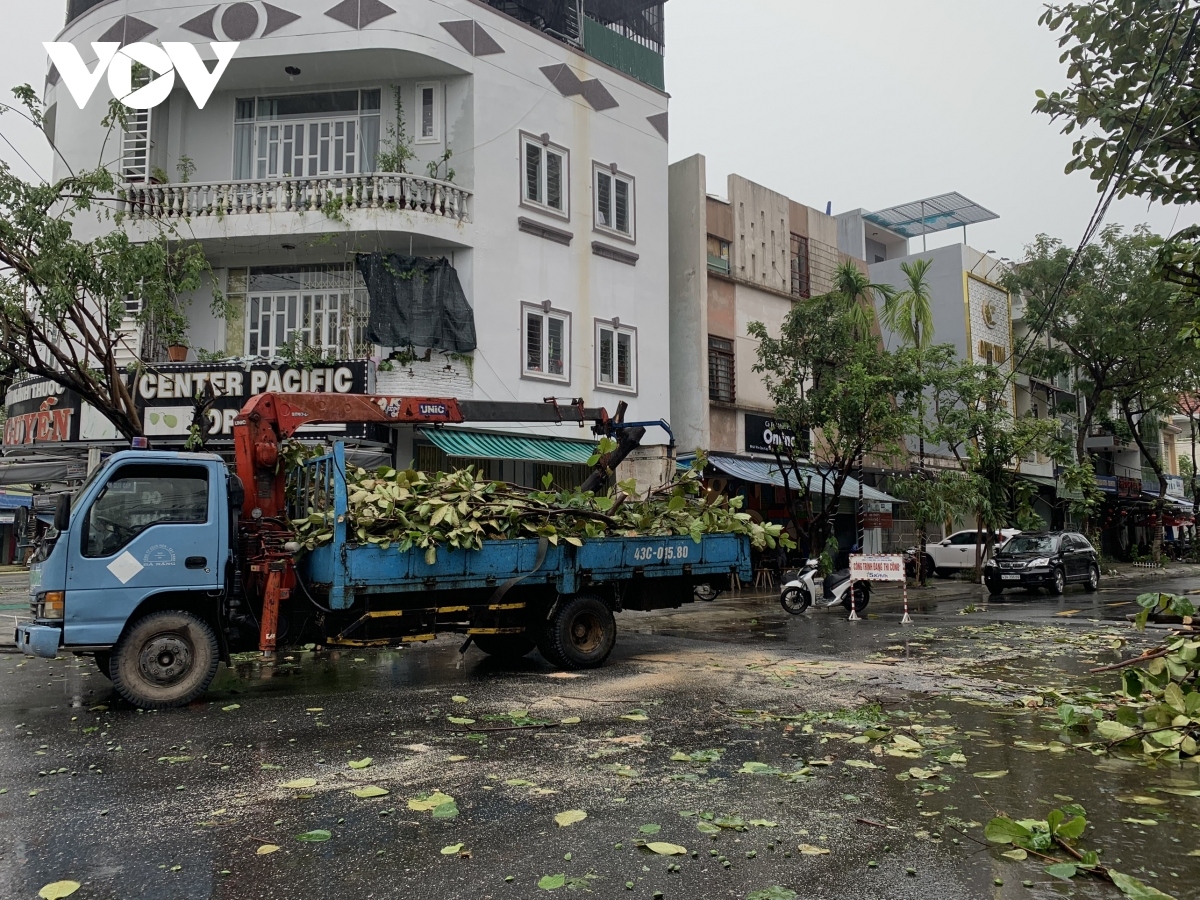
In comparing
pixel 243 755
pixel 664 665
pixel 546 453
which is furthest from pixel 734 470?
pixel 243 755

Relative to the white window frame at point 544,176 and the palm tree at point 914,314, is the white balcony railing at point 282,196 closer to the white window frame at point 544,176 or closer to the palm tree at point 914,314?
the white window frame at point 544,176

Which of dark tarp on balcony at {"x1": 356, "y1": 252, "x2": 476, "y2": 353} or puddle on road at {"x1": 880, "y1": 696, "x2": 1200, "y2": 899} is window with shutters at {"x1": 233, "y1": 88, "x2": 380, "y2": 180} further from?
puddle on road at {"x1": 880, "y1": 696, "x2": 1200, "y2": 899}

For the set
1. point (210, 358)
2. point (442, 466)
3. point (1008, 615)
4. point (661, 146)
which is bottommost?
point (1008, 615)

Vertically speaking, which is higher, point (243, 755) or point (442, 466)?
point (442, 466)

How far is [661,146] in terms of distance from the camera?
22625mm

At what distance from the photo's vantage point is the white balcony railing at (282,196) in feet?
57.3

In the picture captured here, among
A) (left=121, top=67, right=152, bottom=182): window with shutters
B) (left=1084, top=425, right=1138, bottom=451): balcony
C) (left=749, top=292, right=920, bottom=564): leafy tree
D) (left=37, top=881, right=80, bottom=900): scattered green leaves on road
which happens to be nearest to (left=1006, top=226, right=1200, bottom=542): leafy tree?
(left=749, top=292, right=920, bottom=564): leafy tree

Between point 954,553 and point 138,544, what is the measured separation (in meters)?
27.1

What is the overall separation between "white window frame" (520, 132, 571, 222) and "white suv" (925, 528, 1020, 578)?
16961mm

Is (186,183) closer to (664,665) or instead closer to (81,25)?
(81,25)

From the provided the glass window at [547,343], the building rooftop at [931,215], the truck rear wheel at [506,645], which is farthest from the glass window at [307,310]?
the building rooftop at [931,215]

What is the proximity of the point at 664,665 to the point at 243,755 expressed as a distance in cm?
529

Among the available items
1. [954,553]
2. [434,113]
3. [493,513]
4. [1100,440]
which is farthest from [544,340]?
[1100,440]

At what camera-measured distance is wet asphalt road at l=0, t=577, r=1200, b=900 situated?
4195 mm
